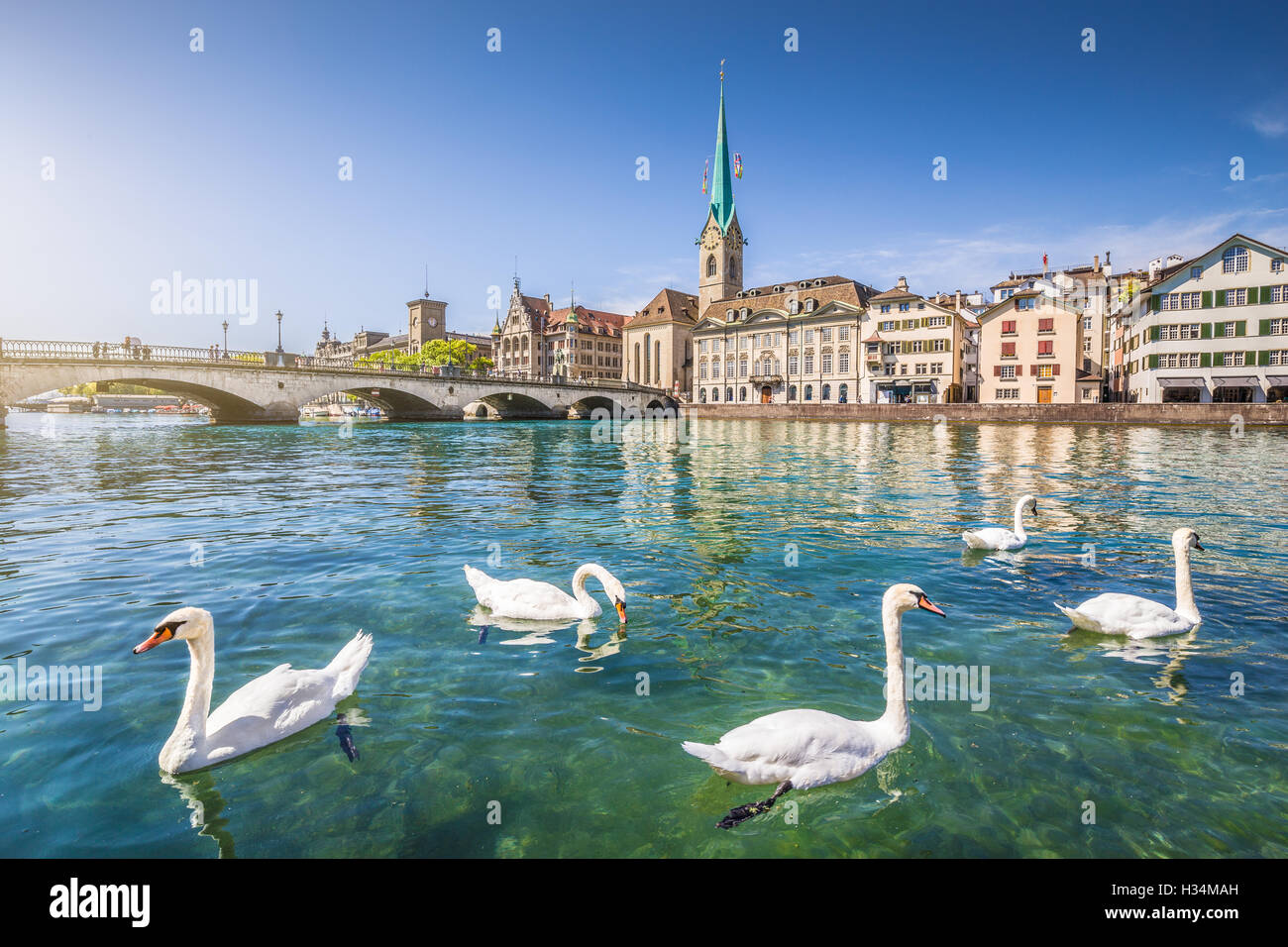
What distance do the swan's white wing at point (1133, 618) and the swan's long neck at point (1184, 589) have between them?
0.12 metres

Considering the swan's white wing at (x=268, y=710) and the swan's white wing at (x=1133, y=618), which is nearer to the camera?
the swan's white wing at (x=268, y=710)

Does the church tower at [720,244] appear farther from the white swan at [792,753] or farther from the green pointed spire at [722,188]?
the white swan at [792,753]

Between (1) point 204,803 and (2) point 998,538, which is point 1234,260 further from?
(1) point 204,803

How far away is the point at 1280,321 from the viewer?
5044cm

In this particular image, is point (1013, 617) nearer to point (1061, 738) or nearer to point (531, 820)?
point (1061, 738)

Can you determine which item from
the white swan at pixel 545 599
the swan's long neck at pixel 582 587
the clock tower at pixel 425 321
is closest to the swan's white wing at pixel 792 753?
the white swan at pixel 545 599

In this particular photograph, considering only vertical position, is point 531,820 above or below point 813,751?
below

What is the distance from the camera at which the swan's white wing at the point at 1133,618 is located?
6488mm

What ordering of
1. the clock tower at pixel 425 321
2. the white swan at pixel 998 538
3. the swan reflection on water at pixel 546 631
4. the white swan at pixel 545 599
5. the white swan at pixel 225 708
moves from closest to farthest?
the white swan at pixel 225 708 → the swan reflection on water at pixel 546 631 → the white swan at pixel 545 599 → the white swan at pixel 998 538 → the clock tower at pixel 425 321

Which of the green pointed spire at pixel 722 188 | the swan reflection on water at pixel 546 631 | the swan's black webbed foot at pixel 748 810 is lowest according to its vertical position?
the swan's black webbed foot at pixel 748 810

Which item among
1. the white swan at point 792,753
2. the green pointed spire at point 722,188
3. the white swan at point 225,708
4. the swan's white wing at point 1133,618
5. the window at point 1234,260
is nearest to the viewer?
the white swan at point 792,753
